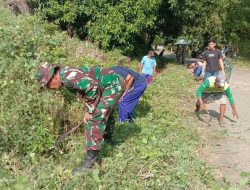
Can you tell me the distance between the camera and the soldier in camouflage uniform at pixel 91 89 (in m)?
5.14

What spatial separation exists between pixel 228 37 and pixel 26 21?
988 inches

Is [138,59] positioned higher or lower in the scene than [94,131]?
lower

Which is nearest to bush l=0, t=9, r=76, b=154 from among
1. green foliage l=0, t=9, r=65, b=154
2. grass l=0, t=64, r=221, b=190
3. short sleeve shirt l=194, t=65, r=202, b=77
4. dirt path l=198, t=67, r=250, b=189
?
green foliage l=0, t=9, r=65, b=154

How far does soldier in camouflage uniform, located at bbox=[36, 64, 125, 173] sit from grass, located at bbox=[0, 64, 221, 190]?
31 centimetres

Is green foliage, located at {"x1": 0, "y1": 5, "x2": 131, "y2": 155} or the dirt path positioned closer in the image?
green foliage, located at {"x1": 0, "y1": 5, "x2": 131, "y2": 155}

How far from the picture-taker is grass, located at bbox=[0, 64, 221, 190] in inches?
199

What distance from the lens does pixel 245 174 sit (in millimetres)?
6145

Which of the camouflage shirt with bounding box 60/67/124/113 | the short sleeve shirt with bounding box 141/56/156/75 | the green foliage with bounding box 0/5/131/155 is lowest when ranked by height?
the short sleeve shirt with bounding box 141/56/156/75

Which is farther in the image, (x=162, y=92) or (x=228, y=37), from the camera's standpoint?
(x=228, y=37)

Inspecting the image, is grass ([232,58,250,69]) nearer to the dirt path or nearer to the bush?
the dirt path

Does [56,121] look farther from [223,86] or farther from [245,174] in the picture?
[223,86]

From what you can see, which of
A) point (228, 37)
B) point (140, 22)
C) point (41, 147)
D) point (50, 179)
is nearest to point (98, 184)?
point (50, 179)

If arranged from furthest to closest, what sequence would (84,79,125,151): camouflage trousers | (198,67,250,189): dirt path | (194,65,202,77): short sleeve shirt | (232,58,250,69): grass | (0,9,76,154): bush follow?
(232,58,250,69): grass
(194,65,202,77): short sleeve shirt
(198,67,250,189): dirt path
(0,9,76,154): bush
(84,79,125,151): camouflage trousers

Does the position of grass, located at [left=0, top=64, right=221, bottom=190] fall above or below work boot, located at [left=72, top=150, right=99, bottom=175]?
below
